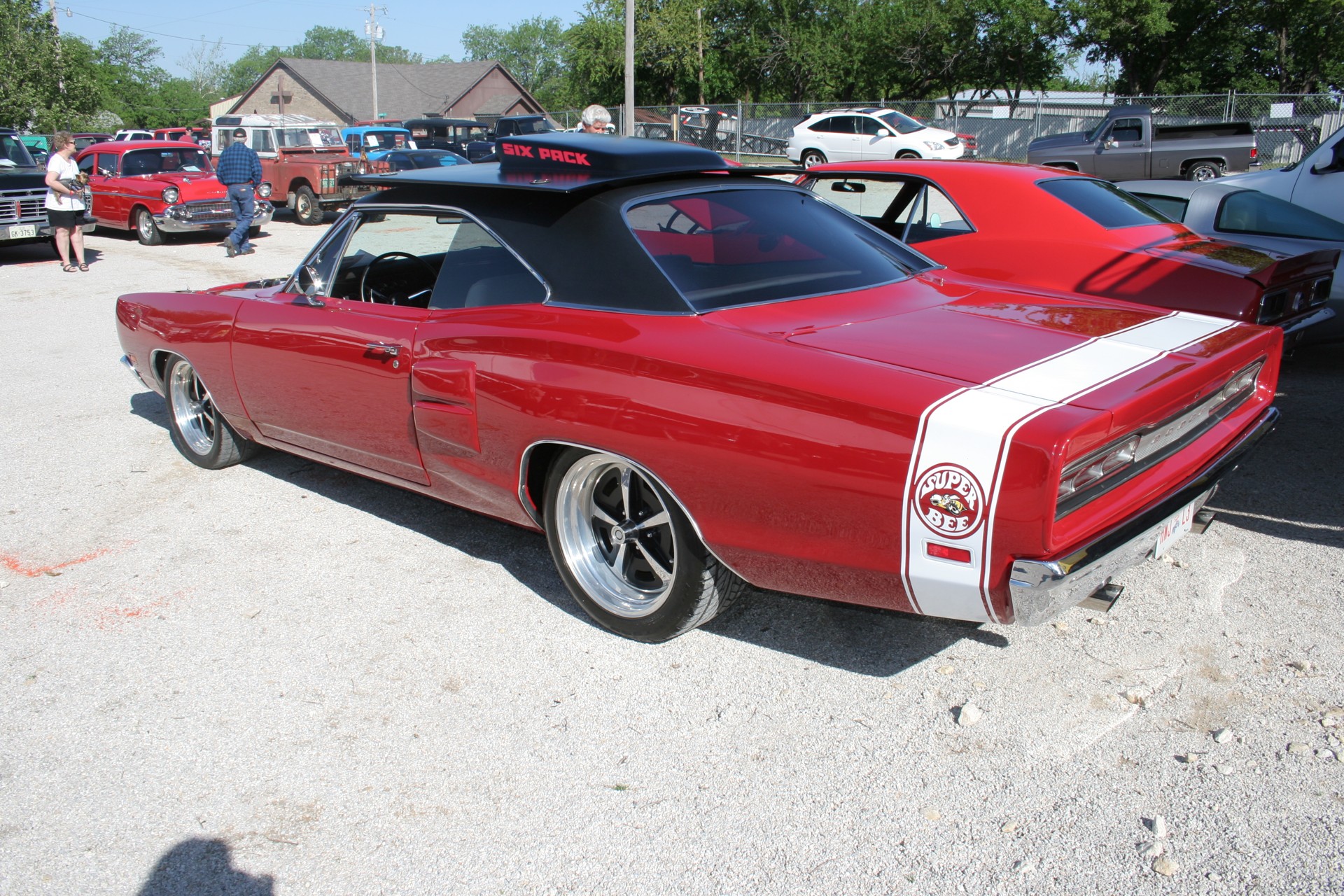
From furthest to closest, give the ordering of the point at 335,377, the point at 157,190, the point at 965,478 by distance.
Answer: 1. the point at 157,190
2. the point at 335,377
3. the point at 965,478

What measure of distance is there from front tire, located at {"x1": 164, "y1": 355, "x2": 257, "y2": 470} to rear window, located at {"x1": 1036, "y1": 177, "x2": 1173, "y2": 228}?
4.76 m

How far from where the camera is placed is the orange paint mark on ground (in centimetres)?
402

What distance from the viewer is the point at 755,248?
11.2 ft

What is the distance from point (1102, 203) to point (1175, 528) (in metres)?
3.72

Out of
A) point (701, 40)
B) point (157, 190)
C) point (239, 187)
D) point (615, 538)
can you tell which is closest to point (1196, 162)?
point (239, 187)

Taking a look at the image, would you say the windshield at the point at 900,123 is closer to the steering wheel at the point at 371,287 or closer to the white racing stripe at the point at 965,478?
the steering wheel at the point at 371,287

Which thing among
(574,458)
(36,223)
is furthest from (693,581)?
(36,223)

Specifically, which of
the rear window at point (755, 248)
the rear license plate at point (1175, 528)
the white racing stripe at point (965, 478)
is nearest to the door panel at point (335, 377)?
the rear window at point (755, 248)

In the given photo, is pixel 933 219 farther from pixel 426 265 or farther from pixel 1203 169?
pixel 1203 169

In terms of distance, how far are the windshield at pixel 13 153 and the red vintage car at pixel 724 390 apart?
40.2ft

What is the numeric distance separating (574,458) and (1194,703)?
1982 millimetres

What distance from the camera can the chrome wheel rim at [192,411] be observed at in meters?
5.14

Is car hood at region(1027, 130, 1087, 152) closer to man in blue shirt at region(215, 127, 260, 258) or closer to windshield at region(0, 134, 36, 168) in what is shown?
man in blue shirt at region(215, 127, 260, 258)

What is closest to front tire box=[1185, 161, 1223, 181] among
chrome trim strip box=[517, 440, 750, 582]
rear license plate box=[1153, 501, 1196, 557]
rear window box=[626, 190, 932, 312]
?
rear window box=[626, 190, 932, 312]
